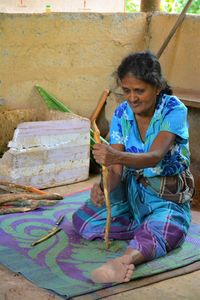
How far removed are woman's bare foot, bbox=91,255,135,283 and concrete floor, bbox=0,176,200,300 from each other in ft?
0.29

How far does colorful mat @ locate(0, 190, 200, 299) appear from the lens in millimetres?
2791

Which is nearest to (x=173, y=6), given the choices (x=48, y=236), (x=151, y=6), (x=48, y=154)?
(x=151, y=6)

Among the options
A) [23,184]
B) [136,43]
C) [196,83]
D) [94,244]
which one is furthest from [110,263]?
[136,43]

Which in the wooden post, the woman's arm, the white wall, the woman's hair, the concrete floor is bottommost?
the concrete floor

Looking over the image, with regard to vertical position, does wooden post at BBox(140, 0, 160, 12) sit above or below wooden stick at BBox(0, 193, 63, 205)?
above

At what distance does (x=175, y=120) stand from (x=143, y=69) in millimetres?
329

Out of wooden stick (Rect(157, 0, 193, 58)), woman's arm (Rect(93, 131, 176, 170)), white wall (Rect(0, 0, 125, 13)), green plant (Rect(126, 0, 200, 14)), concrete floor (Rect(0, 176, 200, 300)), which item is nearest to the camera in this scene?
concrete floor (Rect(0, 176, 200, 300))

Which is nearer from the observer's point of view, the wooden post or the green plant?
the wooden post

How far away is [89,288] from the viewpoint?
269cm

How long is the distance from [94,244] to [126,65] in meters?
1.02

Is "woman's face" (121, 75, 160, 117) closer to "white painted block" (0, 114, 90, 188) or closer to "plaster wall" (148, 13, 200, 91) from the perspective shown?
"white painted block" (0, 114, 90, 188)

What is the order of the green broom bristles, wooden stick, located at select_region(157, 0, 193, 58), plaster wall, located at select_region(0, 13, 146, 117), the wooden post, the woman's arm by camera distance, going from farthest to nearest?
the wooden post
wooden stick, located at select_region(157, 0, 193, 58)
the green broom bristles
plaster wall, located at select_region(0, 13, 146, 117)
the woman's arm

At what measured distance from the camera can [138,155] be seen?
296 cm

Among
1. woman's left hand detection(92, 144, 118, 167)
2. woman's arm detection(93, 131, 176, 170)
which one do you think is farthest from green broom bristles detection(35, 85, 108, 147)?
woman's left hand detection(92, 144, 118, 167)
